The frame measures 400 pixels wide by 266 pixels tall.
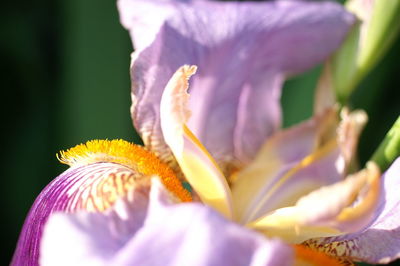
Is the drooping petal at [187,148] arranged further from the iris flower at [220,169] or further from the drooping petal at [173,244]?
the drooping petal at [173,244]

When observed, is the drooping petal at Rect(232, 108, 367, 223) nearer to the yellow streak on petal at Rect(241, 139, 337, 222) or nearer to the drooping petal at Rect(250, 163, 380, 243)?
the yellow streak on petal at Rect(241, 139, 337, 222)

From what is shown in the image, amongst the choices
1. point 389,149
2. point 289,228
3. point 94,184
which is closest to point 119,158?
point 94,184

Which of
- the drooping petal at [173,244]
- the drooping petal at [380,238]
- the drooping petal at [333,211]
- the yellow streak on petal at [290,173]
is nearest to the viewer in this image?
the drooping petal at [173,244]

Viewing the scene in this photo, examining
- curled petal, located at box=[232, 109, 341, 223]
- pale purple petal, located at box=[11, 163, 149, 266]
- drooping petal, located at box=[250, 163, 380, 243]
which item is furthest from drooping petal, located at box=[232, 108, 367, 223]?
pale purple petal, located at box=[11, 163, 149, 266]

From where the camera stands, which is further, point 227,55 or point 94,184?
point 227,55

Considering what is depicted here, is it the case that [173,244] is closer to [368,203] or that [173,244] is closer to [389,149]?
[368,203]

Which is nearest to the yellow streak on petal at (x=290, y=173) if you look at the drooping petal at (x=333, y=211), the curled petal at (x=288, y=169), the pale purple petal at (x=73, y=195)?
the curled petal at (x=288, y=169)
